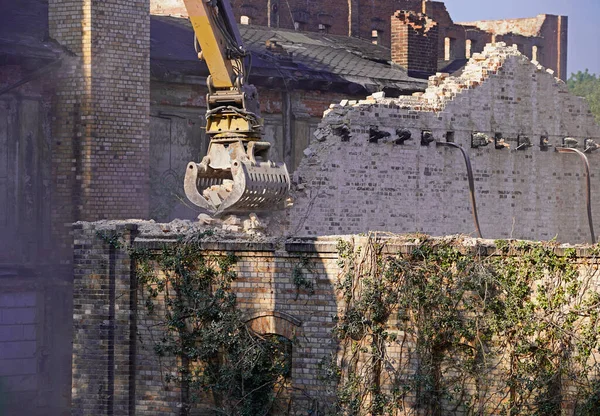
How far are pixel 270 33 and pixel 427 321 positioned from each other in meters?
17.5

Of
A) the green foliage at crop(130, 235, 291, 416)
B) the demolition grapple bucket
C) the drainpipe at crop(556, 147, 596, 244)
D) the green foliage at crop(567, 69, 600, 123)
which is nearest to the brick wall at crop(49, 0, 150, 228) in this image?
the demolition grapple bucket

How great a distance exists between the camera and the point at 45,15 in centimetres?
2353

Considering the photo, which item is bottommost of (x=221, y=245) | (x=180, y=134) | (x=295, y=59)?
(x=221, y=245)

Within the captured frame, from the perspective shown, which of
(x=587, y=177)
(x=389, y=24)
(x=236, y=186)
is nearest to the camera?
(x=236, y=186)

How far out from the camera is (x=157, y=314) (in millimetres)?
16031

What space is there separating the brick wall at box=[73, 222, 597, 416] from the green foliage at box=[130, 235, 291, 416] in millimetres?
119

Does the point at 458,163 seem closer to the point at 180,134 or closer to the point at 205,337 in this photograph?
the point at 180,134

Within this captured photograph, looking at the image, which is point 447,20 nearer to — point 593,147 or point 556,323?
point 593,147

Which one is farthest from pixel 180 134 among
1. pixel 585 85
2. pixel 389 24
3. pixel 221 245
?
pixel 585 85

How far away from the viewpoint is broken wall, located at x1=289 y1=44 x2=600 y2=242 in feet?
70.3

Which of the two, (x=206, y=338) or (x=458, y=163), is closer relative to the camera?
(x=206, y=338)

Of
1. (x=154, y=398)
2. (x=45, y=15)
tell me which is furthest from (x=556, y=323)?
(x=45, y=15)

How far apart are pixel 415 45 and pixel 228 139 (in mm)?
12751

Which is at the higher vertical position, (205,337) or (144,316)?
(144,316)
